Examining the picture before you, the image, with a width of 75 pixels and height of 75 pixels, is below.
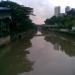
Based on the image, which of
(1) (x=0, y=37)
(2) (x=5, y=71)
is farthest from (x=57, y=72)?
(1) (x=0, y=37)

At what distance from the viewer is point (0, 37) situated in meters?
29.4

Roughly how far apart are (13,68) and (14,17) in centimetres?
2979

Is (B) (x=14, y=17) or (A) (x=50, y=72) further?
(B) (x=14, y=17)

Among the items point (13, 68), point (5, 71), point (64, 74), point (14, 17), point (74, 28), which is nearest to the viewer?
point (64, 74)

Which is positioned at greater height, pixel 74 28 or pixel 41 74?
pixel 41 74

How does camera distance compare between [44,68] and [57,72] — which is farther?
[44,68]

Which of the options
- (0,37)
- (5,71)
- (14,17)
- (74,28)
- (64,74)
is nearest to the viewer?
(64,74)

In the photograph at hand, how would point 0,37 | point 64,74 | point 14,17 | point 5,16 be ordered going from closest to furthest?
point 64,74
point 0,37
point 5,16
point 14,17

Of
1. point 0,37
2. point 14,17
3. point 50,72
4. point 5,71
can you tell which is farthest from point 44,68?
point 14,17

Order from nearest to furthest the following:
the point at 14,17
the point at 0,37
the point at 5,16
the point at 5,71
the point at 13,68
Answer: the point at 5,71 → the point at 13,68 → the point at 0,37 → the point at 5,16 → the point at 14,17

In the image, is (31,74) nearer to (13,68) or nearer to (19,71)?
(19,71)

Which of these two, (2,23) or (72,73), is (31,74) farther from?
Answer: (2,23)

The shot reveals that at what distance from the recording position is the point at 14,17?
45406 millimetres

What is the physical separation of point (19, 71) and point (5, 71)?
0.85m
